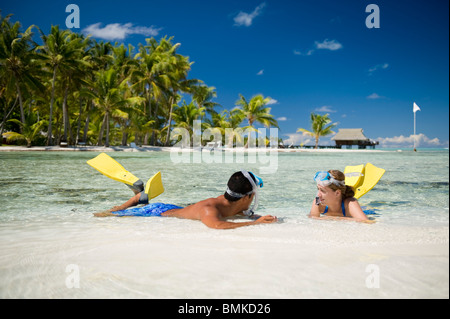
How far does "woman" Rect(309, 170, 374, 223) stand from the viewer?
10.9 feet

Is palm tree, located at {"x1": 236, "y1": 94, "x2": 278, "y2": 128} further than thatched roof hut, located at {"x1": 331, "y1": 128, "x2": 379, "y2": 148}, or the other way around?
thatched roof hut, located at {"x1": 331, "y1": 128, "x2": 379, "y2": 148}

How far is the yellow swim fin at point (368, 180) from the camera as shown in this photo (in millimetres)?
3759

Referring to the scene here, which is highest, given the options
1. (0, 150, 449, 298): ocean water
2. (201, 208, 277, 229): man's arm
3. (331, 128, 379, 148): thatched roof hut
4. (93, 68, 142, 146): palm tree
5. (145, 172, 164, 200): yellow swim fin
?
(93, 68, 142, 146): palm tree

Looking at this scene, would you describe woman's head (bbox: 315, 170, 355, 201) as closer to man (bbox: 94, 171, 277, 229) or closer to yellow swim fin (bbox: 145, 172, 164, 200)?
man (bbox: 94, 171, 277, 229)

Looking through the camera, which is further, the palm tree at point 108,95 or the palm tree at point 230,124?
the palm tree at point 230,124

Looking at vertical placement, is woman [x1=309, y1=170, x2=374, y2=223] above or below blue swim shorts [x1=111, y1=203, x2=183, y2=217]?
above

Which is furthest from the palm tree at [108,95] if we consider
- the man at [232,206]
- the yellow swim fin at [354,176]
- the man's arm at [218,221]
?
the yellow swim fin at [354,176]

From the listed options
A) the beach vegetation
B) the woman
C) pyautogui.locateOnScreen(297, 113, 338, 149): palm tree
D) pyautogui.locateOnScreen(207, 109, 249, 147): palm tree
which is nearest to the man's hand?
the woman

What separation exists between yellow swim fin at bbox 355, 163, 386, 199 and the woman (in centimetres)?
28

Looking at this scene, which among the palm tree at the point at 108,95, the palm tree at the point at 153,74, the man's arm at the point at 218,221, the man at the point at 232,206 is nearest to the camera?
the man's arm at the point at 218,221

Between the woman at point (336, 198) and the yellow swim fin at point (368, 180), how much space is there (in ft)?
0.90

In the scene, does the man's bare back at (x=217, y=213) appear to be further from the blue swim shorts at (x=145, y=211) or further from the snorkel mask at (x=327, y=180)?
the snorkel mask at (x=327, y=180)

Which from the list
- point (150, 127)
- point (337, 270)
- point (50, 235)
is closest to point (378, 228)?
point (337, 270)

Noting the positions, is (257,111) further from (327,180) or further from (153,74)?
(327,180)
